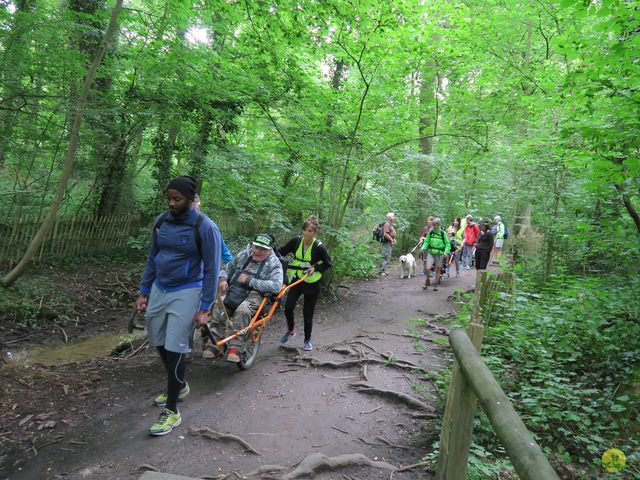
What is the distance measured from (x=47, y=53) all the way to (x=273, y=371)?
22.2ft

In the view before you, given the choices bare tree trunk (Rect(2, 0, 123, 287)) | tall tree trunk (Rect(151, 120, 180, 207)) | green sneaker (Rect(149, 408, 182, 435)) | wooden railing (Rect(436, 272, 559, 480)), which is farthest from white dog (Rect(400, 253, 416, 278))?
wooden railing (Rect(436, 272, 559, 480))

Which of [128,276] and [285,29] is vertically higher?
[285,29]

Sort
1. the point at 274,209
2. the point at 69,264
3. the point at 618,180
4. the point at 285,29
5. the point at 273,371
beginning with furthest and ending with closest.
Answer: the point at 274,209 < the point at 69,264 < the point at 285,29 < the point at 273,371 < the point at 618,180

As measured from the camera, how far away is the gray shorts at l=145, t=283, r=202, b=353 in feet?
11.5

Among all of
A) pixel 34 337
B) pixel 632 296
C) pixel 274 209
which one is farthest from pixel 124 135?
pixel 632 296

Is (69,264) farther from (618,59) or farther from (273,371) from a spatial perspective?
(618,59)

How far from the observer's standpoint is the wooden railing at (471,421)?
1.27m

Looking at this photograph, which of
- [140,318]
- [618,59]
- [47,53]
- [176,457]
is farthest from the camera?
[140,318]

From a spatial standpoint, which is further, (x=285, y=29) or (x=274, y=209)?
(x=274, y=209)

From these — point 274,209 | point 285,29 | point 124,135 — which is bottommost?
point 274,209

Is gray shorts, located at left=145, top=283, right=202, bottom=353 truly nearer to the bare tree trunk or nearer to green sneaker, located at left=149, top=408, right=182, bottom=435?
green sneaker, located at left=149, top=408, right=182, bottom=435

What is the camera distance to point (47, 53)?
6.74 m

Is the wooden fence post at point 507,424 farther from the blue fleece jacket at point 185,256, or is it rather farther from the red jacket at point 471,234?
the red jacket at point 471,234

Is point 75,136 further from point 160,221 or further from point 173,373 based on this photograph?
point 173,373
